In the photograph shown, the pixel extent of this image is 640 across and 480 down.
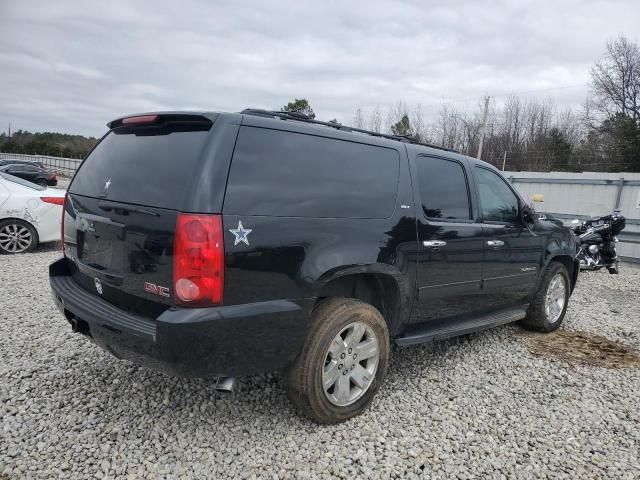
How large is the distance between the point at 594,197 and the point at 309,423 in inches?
441

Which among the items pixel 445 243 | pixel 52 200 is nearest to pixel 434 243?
pixel 445 243

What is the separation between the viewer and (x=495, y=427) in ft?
9.78

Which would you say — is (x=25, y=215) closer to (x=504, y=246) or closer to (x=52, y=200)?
(x=52, y=200)

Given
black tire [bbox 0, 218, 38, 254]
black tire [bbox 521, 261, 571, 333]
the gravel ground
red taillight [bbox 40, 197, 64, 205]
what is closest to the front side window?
black tire [bbox 521, 261, 571, 333]

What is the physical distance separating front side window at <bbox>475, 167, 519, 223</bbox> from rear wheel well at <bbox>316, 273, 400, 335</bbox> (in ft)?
4.41

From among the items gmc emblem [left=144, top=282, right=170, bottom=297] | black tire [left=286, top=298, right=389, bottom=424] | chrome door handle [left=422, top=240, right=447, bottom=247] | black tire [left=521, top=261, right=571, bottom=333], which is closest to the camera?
gmc emblem [left=144, top=282, right=170, bottom=297]

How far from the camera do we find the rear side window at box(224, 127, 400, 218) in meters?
2.38

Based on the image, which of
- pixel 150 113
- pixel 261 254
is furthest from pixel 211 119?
pixel 261 254

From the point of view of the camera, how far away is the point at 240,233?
90.4 inches

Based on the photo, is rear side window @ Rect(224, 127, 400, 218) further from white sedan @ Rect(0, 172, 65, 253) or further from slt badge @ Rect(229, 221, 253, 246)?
white sedan @ Rect(0, 172, 65, 253)

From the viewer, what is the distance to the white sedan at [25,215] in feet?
24.1

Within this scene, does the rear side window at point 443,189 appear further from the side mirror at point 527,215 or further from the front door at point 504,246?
the side mirror at point 527,215

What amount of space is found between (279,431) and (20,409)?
1648mm

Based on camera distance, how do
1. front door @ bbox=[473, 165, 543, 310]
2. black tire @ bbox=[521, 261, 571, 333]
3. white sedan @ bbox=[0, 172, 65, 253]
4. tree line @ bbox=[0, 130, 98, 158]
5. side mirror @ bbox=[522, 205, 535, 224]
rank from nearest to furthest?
1. front door @ bbox=[473, 165, 543, 310]
2. side mirror @ bbox=[522, 205, 535, 224]
3. black tire @ bbox=[521, 261, 571, 333]
4. white sedan @ bbox=[0, 172, 65, 253]
5. tree line @ bbox=[0, 130, 98, 158]
